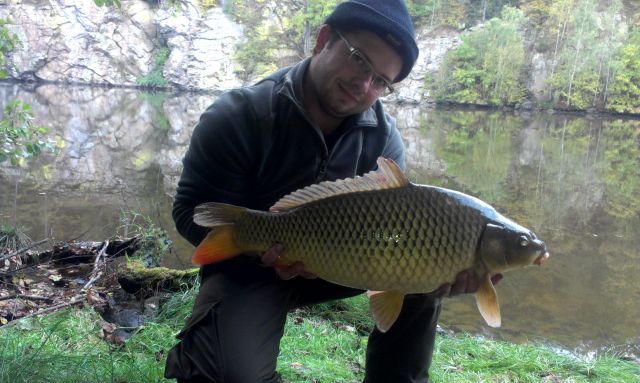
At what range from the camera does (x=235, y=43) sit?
110ft

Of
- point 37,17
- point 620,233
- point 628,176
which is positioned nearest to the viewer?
point 620,233

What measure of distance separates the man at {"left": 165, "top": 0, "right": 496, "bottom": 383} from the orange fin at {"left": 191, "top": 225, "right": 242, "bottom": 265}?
10 centimetres

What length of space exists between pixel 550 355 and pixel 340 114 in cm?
199

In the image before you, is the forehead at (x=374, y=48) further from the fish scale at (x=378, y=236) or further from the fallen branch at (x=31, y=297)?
the fallen branch at (x=31, y=297)

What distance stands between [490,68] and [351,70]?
3087 cm

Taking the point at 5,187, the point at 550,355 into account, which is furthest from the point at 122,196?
the point at 550,355

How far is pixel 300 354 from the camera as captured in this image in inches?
87.0

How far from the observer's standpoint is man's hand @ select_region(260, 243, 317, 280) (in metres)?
1.43

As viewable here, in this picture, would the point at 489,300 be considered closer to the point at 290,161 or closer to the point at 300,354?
the point at 290,161

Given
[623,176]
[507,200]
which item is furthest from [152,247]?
[623,176]

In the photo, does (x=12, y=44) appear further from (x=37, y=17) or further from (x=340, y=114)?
(x=37, y=17)

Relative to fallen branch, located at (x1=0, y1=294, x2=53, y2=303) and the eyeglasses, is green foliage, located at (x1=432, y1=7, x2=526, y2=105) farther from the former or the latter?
the eyeglasses

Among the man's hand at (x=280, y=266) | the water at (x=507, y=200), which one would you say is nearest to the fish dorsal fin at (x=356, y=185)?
the man's hand at (x=280, y=266)

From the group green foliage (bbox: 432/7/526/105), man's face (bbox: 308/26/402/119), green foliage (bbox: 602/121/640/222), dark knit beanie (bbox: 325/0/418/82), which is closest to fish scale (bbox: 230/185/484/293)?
man's face (bbox: 308/26/402/119)
